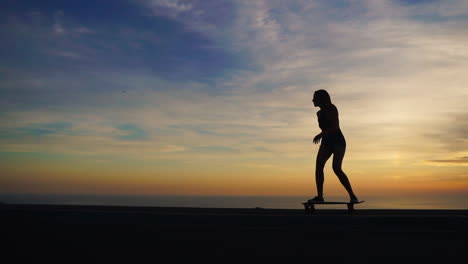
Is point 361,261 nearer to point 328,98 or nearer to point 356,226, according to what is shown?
point 356,226

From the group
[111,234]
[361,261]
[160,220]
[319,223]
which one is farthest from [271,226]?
[361,261]

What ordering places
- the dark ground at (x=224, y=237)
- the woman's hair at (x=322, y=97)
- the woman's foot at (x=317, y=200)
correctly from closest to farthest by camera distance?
the dark ground at (x=224, y=237)
the woman's foot at (x=317, y=200)
the woman's hair at (x=322, y=97)

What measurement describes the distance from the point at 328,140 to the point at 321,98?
2.86 feet

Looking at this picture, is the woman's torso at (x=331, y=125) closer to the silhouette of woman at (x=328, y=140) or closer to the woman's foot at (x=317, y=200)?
the silhouette of woman at (x=328, y=140)

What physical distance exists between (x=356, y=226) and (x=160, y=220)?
294cm

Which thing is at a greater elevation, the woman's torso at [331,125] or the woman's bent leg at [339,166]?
the woman's torso at [331,125]

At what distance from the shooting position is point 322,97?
1093cm

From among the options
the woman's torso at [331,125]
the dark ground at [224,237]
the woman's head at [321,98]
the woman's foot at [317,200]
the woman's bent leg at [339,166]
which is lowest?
the dark ground at [224,237]

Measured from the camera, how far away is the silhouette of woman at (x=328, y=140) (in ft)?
35.5

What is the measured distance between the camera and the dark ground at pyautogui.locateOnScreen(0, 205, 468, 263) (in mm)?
4840

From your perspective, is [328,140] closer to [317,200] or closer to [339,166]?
[339,166]

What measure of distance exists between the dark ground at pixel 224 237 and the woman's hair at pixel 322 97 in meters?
3.73

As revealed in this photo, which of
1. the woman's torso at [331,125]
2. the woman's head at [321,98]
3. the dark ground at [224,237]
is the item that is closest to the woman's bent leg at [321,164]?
the woman's torso at [331,125]

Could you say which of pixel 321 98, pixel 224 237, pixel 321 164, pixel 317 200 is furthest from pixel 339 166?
pixel 224 237
